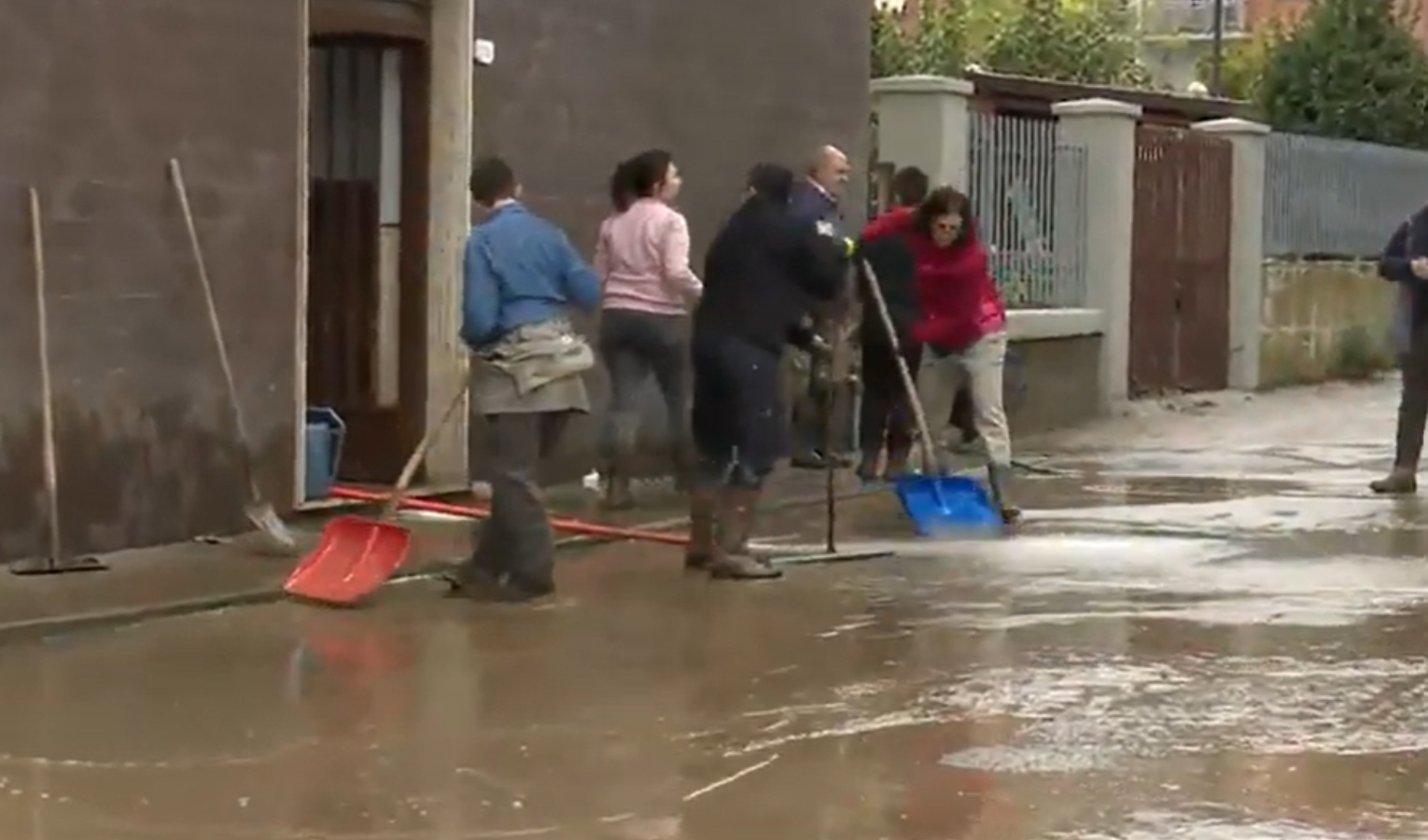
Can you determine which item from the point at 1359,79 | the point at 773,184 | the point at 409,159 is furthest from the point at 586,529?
the point at 1359,79

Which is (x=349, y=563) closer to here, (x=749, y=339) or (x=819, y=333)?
(x=749, y=339)

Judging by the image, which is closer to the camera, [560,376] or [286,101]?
[560,376]

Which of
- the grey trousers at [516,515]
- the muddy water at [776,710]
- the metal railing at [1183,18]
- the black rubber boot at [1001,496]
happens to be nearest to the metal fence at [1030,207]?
the black rubber boot at [1001,496]

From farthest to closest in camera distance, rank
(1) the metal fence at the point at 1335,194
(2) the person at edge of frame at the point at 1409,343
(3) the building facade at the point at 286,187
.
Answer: (1) the metal fence at the point at 1335,194 < (2) the person at edge of frame at the point at 1409,343 < (3) the building facade at the point at 286,187

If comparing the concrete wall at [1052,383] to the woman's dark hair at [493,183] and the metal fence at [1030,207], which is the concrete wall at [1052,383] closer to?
the metal fence at [1030,207]

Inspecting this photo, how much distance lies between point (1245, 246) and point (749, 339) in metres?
12.6

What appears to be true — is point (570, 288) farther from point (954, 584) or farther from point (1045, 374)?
point (1045, 374)

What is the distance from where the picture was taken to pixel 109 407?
11.2 meters

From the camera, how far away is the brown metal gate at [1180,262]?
2098cm

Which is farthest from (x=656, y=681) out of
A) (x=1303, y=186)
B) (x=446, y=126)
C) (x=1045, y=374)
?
(x=1303, y=186)

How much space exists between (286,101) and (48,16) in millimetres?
1532

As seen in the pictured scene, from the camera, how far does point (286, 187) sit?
12.1m

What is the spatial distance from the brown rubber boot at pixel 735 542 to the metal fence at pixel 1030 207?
24.0ft

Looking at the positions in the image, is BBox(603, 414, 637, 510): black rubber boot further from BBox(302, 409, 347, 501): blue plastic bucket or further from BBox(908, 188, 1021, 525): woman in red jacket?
BBox(908, 188, 1021, 525): woman in red jacket
